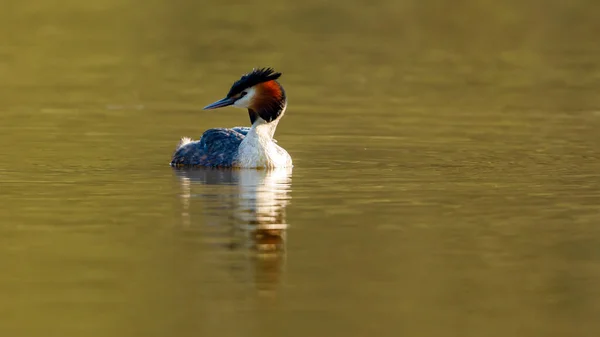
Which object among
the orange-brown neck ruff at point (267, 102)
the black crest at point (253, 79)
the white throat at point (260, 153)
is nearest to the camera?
the white throat at point (260, 153)

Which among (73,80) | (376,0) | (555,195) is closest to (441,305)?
(555,195)

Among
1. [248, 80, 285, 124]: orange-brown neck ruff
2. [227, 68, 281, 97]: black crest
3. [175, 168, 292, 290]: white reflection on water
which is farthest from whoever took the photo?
[248, 80, 285, 124]: orange-brown neck ruff

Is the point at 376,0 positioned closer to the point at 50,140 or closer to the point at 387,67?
the point at 387,67

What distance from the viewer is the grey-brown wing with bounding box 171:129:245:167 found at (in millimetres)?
17453

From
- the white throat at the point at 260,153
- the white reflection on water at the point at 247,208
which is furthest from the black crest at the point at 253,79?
the white reflection on water at the point at 247,208

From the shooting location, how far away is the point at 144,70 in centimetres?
2802

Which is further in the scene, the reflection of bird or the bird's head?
the bird's head

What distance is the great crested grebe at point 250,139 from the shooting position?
17.3m

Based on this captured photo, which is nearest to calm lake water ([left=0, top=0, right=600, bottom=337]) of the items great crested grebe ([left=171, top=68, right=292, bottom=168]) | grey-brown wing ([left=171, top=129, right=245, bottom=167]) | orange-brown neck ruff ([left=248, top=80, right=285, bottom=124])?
great crested grebe ([left=171, top=68, right=292, bottom=168])

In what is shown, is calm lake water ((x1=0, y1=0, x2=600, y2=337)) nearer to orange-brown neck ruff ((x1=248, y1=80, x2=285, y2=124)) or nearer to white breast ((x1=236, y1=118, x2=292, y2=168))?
white breast ((x1=236, y1=118, x2=292, y2=168))

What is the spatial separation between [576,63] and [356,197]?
15.5 metres

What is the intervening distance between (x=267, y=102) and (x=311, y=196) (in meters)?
2.97

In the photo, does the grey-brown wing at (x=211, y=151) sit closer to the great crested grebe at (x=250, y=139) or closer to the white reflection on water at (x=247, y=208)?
the great crested grebe at (x=250, y=139)

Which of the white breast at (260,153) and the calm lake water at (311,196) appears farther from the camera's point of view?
the white breast at (260,153)
